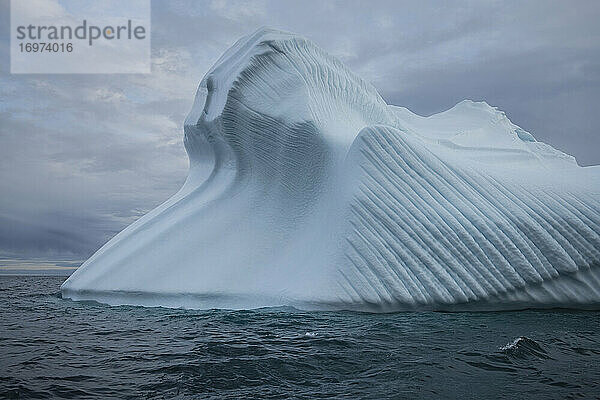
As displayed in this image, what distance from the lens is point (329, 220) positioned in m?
7.58

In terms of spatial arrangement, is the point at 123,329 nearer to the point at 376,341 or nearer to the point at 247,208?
the point at 376,341

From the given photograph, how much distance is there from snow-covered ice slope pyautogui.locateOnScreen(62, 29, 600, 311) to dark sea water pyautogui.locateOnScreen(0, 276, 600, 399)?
0.78m

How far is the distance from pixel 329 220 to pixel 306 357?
149 inches

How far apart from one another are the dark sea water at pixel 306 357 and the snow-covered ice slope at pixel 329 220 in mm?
778

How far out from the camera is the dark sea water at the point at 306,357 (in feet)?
10.5

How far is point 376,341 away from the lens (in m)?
→ 4.51

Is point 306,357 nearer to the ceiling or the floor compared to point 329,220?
nearer to the floor

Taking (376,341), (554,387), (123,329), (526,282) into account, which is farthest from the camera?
(526,282)

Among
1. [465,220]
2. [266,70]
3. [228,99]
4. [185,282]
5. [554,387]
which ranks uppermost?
[266,70]

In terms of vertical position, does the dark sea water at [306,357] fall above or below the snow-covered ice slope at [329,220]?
below

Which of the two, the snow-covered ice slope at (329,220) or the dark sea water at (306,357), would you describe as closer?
the dark sea water at (306,357)

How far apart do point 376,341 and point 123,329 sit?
298 centimetres

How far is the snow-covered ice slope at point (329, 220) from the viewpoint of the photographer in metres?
6.79

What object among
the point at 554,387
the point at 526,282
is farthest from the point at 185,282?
the point at 554,387
